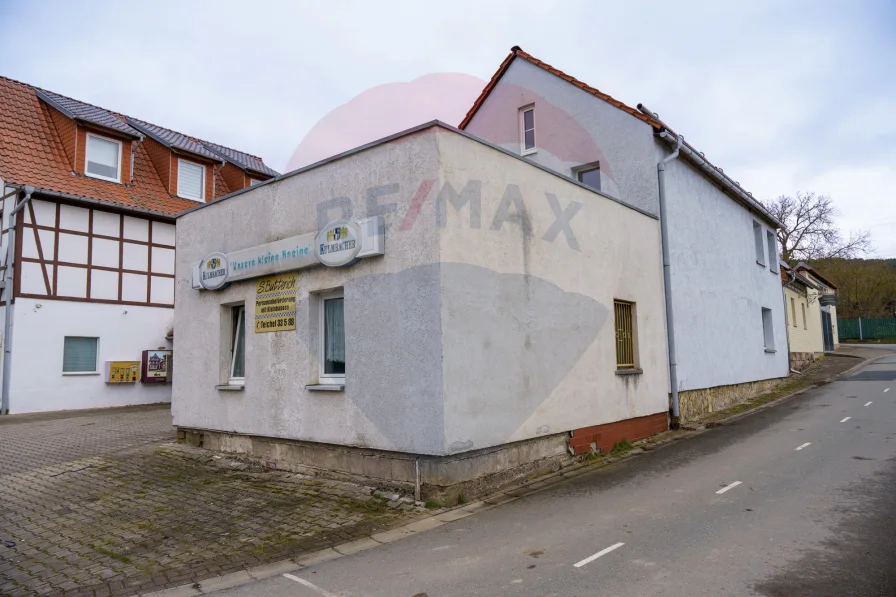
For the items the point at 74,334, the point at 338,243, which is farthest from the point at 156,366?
the point at 338,243

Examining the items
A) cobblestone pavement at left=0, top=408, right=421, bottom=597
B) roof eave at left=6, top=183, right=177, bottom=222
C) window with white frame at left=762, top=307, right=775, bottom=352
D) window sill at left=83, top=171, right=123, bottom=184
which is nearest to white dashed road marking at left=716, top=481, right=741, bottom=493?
cobblestone pavement at left=0, top=408, right=421, bottom=597

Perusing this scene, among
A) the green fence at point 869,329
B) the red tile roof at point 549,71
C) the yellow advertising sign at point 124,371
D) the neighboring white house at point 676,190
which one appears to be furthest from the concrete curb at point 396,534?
the green fence at point 869,329

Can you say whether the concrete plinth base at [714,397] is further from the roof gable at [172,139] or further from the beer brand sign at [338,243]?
the roof gable at [172,139]

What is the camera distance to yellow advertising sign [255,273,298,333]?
331 inches

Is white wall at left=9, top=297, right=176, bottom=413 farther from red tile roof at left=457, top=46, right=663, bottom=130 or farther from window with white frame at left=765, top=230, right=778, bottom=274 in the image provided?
window with white frame at left=765, top=230, right=778, bottom=274

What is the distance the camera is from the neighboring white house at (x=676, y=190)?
12.2 meters

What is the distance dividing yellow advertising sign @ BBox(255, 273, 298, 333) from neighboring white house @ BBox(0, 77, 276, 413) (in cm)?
1161

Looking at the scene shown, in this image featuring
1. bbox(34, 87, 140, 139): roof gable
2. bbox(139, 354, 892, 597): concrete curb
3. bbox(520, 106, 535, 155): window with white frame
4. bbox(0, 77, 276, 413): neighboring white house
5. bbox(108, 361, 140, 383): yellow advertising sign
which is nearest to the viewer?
bbox(139, 354, 892, 597): concrete curb

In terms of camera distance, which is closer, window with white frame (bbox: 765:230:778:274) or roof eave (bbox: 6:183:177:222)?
roof eave (bbox: 6:183:177:222)

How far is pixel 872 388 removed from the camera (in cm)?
1738

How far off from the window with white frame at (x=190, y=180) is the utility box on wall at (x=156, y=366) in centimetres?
600

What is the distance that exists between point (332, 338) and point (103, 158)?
15.8 metres

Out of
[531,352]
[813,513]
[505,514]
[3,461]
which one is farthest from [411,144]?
[3,461]

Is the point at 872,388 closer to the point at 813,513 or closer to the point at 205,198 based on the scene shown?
the point at 813,513
